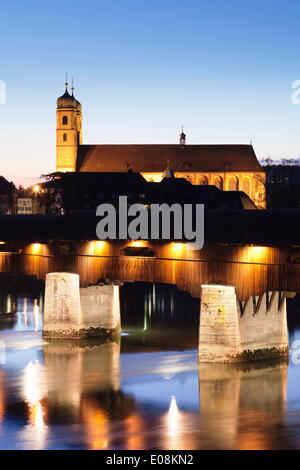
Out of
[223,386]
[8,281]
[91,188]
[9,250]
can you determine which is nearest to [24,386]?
[223,386]

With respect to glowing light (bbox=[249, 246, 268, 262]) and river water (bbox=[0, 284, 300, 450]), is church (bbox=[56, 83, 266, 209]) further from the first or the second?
glowing light (bbox=[249, 246, 268, 262])

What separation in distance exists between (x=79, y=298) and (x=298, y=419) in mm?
14106

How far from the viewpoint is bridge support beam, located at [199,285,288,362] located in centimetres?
3200

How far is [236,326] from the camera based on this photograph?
104 ft

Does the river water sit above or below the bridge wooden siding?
below

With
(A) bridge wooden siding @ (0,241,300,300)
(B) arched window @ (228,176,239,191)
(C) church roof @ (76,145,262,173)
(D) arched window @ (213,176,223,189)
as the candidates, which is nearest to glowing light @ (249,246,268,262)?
(A) bridge wooden siding @ (0,241,300,300)

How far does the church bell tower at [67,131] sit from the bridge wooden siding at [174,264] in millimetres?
72566

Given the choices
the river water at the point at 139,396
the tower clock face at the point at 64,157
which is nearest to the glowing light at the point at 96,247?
the river water at the point at 139,396

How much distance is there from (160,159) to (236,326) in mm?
80723

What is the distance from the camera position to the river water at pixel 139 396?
24.5 metres

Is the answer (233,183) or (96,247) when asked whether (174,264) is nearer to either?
(96,247)

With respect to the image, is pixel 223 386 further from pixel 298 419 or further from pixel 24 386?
pixel 24 386

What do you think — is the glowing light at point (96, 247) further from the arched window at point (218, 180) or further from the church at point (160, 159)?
the arched window at point (218, 180)

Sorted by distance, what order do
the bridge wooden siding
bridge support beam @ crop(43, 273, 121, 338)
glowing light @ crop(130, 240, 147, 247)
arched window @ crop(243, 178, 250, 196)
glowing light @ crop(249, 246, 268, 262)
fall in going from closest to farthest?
the bridge wooden siding, glowing light @ crop(249, 246, 268, 262), glowing light @ crop(130, 240, 147, 247), bridge support beam @ crop(43, 273, 121, 338), arched window @ crop(243, 178, 250, 196)
